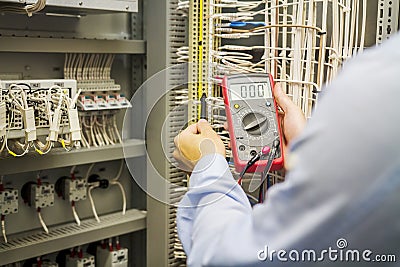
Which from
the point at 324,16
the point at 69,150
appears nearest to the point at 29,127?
the point at 69,150

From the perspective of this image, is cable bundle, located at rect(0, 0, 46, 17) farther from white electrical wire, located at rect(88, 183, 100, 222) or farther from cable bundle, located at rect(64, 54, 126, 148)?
white electrical wire, located at rect(88, 183, 100, 222)

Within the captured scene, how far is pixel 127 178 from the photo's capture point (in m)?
2.18

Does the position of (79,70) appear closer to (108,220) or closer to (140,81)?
(140,81)

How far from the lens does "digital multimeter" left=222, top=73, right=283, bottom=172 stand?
128 cm

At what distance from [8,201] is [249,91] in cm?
97

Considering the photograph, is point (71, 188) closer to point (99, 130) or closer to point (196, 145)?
point (99, 130)

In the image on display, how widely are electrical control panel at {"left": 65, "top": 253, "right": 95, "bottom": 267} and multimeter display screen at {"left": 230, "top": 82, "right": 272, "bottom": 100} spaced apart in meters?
1.01

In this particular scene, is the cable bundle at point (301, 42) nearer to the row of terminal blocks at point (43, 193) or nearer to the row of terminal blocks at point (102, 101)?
the row of terminal blocks at point (102, 101)

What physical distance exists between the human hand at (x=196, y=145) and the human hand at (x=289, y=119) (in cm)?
29

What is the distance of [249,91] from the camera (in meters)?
1.32

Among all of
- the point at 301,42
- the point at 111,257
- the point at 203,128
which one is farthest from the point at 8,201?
the point at 301,42

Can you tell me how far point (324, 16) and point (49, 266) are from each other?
1326 millimetres

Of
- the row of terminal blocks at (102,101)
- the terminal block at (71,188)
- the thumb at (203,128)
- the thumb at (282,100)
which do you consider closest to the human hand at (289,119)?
the thumb at (282,100)

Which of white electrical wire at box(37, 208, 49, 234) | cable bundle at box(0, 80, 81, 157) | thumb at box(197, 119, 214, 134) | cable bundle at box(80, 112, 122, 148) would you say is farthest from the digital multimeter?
white electrical wire at box(37, 208, 49, 234)
